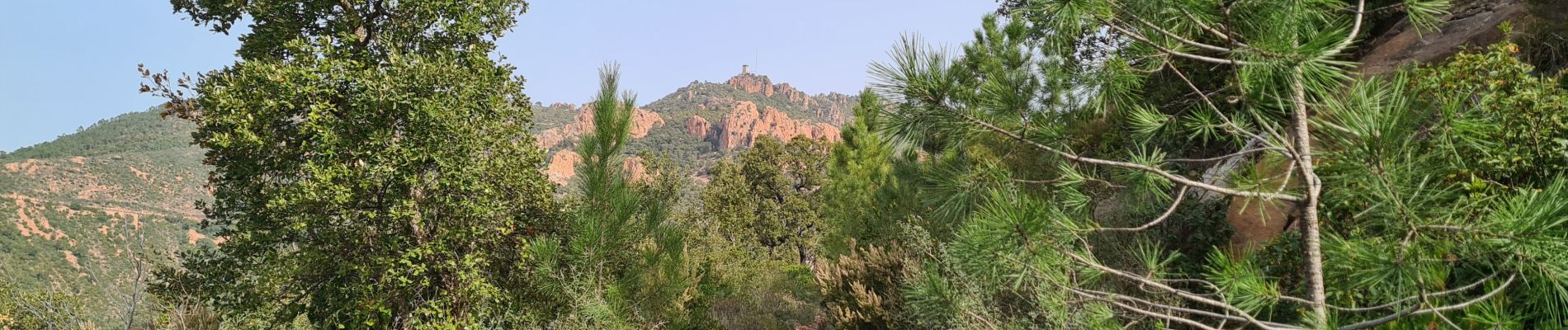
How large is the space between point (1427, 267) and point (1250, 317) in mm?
539

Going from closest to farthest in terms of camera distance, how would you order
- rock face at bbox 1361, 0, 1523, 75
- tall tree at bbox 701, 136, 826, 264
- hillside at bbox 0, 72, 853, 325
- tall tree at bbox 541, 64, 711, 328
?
tall tree at bbox 541, 64, 711, 328, rock face at bbox 1361, 0, 1523, 75, tall tree at bbox 701, 136, 826, 264, hillside at bbox 0, 72, 853, 325

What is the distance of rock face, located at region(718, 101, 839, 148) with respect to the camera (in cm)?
10744

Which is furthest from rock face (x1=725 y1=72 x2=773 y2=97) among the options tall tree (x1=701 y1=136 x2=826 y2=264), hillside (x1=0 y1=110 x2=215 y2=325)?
tall tree (x1=701 y1=136 x2=826 y2=264)

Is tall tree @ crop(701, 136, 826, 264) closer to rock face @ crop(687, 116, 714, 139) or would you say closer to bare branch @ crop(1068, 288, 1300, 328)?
bare branch @ crop(1068, 288, 1300, 328)

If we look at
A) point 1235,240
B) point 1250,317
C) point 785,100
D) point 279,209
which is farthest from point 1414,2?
point 785,100

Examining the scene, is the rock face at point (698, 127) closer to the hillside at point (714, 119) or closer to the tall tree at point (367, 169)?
the hillside at point (714, 119)

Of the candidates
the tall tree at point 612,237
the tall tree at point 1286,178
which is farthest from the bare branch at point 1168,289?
the tall tree at point 612,237

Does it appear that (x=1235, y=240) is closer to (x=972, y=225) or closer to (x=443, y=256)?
(x=972, y=225)

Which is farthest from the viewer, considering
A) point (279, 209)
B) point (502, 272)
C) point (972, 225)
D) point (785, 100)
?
point (785, 100)

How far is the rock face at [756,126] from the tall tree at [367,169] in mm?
97456

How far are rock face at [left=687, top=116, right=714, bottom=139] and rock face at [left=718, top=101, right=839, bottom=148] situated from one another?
2064 millimetres

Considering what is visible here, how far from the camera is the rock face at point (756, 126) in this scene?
107m

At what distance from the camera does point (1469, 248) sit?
2.44 meters

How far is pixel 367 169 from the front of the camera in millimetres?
6156
